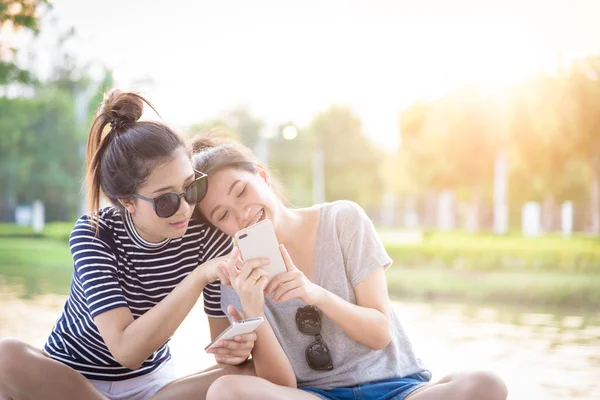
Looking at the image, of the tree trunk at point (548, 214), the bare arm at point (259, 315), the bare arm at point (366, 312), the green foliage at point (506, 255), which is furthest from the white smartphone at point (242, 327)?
the tree trunk at point (548, 214)

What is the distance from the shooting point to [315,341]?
2.14m

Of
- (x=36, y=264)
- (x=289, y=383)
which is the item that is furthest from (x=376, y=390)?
(x=36, y=264)

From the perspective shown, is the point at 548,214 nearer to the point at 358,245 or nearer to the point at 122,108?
the point at 358,245

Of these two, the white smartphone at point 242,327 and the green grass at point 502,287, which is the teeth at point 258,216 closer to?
the white smartphone at point 242,327

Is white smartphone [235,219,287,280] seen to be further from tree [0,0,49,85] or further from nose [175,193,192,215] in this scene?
tree [0,0,49,85]

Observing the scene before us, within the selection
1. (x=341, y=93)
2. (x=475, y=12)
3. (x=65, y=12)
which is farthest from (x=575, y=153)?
(x=65, y=12)

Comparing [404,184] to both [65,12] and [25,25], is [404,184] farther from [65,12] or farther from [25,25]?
[25,25]

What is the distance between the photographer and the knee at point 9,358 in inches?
81.7

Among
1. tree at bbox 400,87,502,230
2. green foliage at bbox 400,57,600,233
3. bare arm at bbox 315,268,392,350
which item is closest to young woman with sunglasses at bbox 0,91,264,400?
bare arm at bbox 315,268,392,350

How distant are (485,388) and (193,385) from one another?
0.91m

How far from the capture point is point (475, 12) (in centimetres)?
1234

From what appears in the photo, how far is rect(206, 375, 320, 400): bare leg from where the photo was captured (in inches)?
72.2

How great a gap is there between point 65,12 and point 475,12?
855 centimetres

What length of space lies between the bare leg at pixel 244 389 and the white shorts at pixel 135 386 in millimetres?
472
